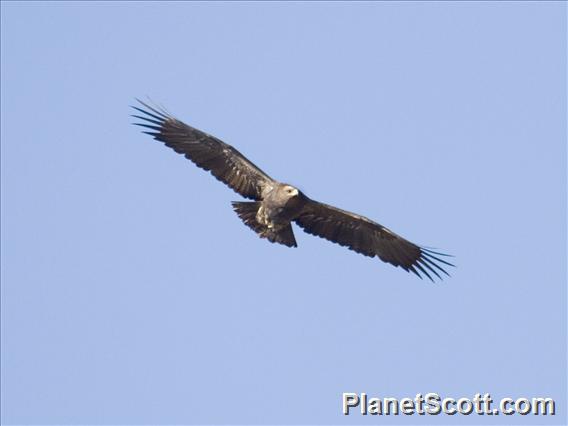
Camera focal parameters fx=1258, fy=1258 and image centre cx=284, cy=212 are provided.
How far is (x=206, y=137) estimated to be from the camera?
62.2 ft

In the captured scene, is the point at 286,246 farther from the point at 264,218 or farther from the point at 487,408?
the point at 487,408

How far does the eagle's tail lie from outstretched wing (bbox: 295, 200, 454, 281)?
2.04 feet

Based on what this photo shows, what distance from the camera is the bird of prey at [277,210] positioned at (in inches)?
737

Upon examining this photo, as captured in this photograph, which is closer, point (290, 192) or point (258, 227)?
point (290, 192)

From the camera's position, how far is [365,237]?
1969 centimetres

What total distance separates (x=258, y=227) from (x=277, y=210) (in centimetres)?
42

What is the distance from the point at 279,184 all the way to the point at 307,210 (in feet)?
2.57

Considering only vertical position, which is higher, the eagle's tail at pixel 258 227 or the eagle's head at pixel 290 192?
the eagle's head at pixel 290 192

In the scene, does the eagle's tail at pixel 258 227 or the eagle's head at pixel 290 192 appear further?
the eagle's tail at pixel 258 227

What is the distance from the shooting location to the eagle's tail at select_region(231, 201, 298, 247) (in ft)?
61.5

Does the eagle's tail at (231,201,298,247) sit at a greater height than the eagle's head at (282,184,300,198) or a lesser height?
lesser

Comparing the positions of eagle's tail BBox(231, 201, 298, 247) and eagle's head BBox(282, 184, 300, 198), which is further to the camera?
eagle's tail BBox(231, 201, 298, 247)

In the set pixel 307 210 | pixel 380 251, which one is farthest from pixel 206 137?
pixel 380 251

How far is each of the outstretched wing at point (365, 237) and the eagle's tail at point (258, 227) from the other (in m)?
0.62
